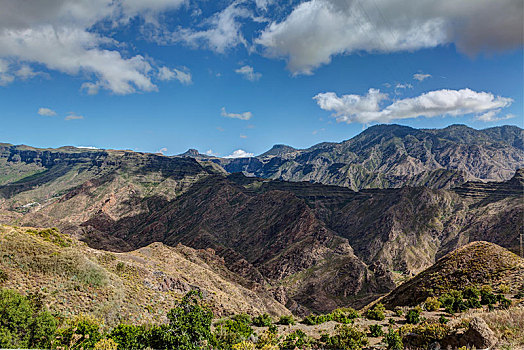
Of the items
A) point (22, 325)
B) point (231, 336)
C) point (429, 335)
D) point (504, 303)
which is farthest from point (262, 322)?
point (504, 303)

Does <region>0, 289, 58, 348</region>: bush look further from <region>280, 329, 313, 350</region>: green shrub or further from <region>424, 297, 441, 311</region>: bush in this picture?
<region>424, 297, 441, 311</region>: bush

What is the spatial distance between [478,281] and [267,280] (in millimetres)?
100141

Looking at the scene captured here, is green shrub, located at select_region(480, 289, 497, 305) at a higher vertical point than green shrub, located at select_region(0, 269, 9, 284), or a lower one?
lower

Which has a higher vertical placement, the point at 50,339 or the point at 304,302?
the point at 50,339

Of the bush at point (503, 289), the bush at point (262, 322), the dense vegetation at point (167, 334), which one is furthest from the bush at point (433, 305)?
the bush at point (262, 322)

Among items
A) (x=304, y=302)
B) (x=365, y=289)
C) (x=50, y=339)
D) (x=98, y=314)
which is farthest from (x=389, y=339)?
(x=365, y=289)

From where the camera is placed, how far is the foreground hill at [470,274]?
40.3 meters

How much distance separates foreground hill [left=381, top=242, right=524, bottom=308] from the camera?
4028 cm

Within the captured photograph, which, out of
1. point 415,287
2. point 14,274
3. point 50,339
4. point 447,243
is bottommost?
point 447,243

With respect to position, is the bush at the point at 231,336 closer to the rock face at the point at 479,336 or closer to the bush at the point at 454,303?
the rock face at the point at 479,336

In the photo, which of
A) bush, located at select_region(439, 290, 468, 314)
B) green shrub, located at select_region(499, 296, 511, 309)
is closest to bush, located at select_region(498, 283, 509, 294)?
bush, located at select_region(439, 290, 468, 314)

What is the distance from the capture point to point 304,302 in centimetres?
11750

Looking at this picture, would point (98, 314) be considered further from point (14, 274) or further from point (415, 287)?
point (415, 287)

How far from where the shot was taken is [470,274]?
146 feet
